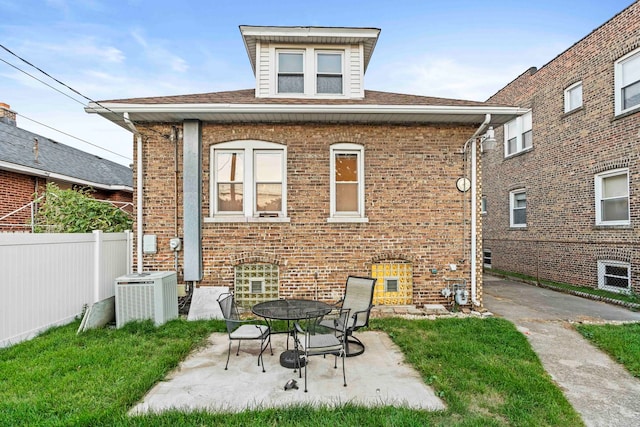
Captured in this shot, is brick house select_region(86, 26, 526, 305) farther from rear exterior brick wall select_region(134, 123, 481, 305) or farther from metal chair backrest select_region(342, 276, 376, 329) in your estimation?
metal chair backrest select_region(342, 276, 376, 329)

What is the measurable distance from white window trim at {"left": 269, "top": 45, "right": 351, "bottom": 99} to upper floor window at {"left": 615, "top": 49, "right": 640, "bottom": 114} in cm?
729

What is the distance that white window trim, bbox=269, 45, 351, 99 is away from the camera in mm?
7352

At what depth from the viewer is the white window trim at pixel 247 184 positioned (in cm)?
665

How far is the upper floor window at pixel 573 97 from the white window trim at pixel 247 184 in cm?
947

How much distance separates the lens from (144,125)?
6.57 meters

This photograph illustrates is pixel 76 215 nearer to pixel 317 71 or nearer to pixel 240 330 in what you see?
pixel 240 330

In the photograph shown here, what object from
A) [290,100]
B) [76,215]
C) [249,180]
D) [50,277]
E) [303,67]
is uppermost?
[303,67]

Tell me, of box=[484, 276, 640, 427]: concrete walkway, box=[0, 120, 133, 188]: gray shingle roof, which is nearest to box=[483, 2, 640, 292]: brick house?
box=[484, 276, 640, 427]: concrete walkway

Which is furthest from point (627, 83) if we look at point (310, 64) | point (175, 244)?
point (175, 244)

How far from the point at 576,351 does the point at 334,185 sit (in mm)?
4951

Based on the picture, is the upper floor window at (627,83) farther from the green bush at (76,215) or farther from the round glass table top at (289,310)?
the green bush at (76,215)

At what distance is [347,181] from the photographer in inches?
270

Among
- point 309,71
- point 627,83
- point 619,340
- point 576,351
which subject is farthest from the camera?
point 627,83

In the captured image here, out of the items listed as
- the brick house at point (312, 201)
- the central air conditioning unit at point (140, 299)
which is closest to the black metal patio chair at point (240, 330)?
the central air conditioning unit at point (140, 299)
